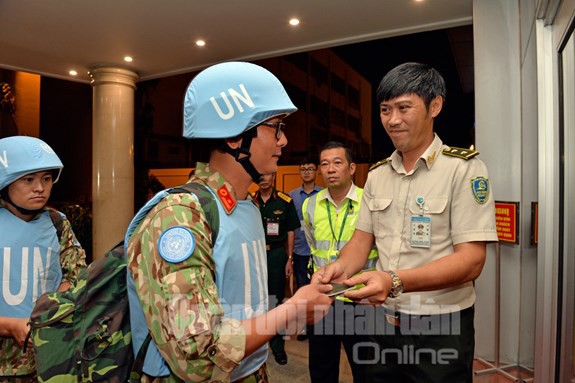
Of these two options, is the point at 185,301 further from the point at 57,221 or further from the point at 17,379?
the point at 57,221

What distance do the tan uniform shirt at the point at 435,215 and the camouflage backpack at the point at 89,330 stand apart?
857 mm

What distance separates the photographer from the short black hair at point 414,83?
4.79 feet

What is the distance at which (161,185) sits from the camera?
8.29 metres

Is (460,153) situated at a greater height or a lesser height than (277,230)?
greater

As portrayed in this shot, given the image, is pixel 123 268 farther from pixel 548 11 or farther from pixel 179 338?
pixel 548 11

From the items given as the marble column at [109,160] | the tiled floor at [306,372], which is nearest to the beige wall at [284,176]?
the marble column at [109,160]

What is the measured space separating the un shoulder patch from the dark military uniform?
255 centimetres

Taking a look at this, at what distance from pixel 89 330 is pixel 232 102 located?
28.2 inches

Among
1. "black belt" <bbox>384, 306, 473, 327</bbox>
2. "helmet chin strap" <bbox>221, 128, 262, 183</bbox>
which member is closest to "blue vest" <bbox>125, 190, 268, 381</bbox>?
"helmet chin strap" <bbox>221, 128, 262, 183</bbox>

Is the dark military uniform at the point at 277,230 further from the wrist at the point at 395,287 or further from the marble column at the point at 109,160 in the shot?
the marble column at the point at 109,160

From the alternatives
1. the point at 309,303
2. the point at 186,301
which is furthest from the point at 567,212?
the point at 186,301

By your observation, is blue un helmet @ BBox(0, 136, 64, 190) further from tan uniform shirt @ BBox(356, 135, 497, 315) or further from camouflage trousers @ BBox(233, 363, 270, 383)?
tan uniform shirt @ BBox(356, 135, 497, 315)

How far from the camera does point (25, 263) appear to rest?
1.75m

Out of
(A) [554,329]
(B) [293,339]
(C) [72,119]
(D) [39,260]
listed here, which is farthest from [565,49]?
(C) [72,119]
